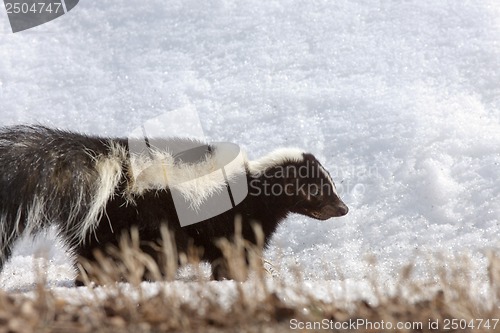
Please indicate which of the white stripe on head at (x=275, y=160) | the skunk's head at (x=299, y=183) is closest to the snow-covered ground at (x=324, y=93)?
the skunk's head at (x=299, y=183)

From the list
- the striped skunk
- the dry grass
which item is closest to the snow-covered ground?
the striped skunk

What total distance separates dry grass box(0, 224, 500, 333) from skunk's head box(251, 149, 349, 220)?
3.06 meters

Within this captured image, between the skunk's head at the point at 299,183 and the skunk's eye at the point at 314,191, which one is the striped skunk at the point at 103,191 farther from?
the skunk's eye at the point at 314,191

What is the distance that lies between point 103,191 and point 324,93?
5.03 metres

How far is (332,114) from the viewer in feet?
32.2

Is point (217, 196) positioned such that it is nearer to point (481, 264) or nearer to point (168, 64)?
point (481, 264)

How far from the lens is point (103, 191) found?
5742mm

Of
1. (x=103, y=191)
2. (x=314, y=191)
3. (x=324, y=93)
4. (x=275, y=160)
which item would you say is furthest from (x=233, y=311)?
(x=324, y=93)

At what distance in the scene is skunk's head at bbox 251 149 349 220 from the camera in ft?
23.3

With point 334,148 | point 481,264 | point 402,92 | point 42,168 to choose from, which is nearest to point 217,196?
point 42,168

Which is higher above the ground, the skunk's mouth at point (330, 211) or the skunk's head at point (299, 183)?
the skunk's head at point (299, 183)

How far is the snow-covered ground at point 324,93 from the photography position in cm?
819

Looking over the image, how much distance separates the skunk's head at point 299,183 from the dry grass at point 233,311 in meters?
3.06

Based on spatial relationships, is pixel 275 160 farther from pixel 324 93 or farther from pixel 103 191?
pixel 324 93
